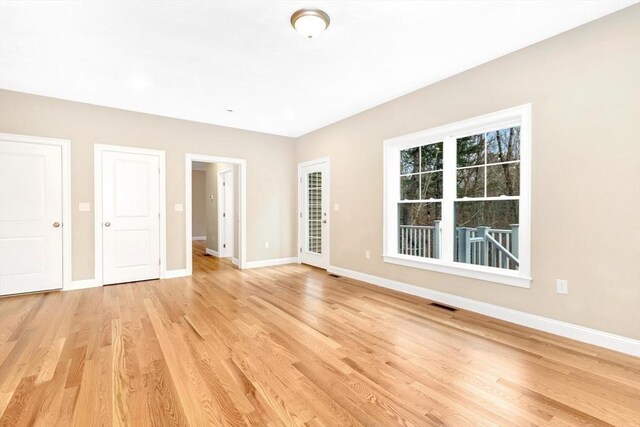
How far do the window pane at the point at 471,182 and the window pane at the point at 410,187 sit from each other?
61 centimetres

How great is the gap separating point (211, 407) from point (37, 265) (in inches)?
160

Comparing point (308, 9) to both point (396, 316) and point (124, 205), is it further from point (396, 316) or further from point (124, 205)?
point (124, 205)

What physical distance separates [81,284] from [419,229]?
5065mm

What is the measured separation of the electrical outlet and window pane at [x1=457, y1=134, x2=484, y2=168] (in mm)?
1461

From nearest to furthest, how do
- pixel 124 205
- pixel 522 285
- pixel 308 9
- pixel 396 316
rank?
pixel 308 9 → pixel 522 285 → pixel 396 316 → pixel 124 205

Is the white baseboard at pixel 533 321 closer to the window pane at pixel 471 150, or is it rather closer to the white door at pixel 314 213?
the window pane at pixel 471 150

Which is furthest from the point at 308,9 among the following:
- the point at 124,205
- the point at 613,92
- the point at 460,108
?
the point at 124,205

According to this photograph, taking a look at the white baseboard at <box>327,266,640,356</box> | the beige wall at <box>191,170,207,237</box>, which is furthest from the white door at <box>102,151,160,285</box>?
the beige wall at <box>191,170,207,237</box>

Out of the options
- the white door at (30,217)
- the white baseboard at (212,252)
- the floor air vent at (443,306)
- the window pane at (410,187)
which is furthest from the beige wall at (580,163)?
the white baseboard at (212,252)

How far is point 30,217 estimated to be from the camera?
13.0 ft

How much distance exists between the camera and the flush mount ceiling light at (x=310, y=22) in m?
2.35

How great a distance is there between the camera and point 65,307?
3.46 metres

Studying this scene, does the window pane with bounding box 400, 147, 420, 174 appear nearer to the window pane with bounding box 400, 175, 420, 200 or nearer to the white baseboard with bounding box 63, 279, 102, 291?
the window pane with bounding box 400, 175, 420, 200

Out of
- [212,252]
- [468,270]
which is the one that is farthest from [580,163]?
[212,252]
